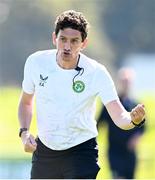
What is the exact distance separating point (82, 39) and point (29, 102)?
2.23 feet

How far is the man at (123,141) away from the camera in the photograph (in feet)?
39.9

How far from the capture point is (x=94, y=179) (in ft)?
23.6

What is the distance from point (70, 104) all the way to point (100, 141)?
7375 millimetres

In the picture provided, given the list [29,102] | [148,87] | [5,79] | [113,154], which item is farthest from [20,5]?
[29,102]

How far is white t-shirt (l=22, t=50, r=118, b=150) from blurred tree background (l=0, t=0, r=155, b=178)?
11.6 meters

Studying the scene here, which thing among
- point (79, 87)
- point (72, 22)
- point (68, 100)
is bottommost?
point (68, 100)

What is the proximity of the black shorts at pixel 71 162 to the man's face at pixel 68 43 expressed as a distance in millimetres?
682

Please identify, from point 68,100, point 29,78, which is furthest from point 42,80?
point 68,100

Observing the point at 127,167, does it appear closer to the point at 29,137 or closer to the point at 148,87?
the point at 29,137

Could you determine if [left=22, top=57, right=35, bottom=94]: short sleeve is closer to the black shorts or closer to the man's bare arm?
the man's bare arm

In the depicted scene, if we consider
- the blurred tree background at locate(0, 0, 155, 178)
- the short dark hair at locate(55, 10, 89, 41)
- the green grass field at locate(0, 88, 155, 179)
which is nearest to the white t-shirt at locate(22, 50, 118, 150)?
the short dark hair at locate(55, 10, 89, 41)

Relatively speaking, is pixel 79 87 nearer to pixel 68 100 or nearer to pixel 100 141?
pixel 68 100

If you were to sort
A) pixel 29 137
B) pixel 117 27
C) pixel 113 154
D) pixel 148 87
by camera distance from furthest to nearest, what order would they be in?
pixel 117 27, pixel 148 87, pixel 113 154, pixel 29 137

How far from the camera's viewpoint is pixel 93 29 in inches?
952
